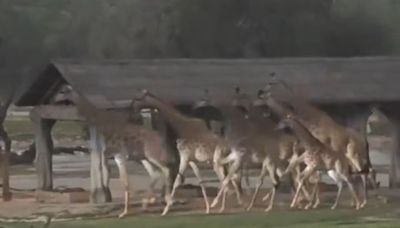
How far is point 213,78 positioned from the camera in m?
27.1

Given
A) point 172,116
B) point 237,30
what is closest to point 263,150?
point 172,116

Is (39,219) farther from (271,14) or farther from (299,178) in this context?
(271,14)

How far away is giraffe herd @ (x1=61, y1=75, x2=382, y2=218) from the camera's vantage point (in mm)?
23422

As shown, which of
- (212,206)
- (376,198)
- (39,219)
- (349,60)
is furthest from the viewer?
(349,60)

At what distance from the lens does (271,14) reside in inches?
2191

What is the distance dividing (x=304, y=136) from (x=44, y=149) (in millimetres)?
6609

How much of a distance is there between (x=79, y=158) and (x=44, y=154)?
63.1 ft

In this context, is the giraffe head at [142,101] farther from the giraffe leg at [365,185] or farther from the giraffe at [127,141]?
the giraffe leg at [365,185]

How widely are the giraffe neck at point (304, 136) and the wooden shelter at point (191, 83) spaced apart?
1.95 meters

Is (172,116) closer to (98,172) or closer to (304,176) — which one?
(98,172)

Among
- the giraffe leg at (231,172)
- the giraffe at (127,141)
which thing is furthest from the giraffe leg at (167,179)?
the giraffe leg at (231,172)

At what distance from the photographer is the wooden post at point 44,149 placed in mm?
27141

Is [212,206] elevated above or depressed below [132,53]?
below

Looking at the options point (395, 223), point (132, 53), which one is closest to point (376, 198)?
point (395, 223)
